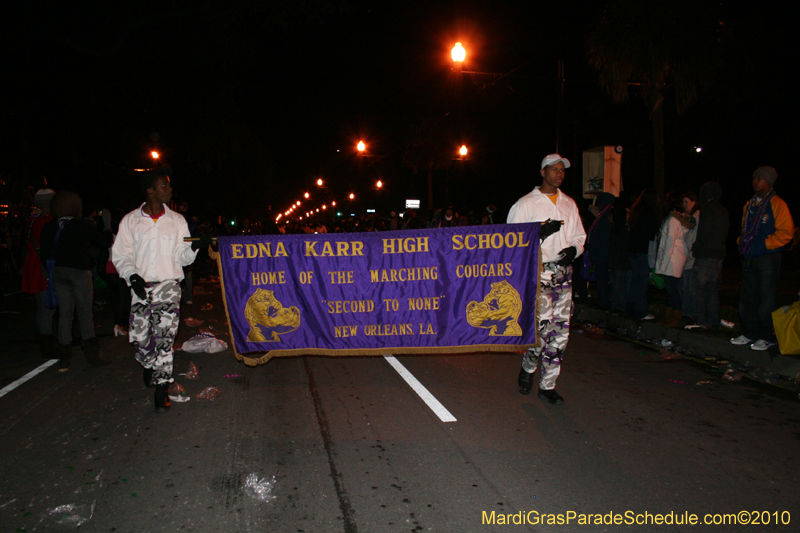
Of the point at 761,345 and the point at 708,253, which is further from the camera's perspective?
the point at 708,253

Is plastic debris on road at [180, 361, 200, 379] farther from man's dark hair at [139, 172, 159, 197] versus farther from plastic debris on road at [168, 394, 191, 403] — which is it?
man's dark hair at [139, 172, 159, 197]

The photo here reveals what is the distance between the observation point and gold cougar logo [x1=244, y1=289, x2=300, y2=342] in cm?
518

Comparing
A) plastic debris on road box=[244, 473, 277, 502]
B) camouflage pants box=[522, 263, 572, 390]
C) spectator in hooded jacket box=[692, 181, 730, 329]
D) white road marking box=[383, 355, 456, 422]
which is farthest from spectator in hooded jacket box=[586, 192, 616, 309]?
plastic debris on road box=[244, 473, 277, 502]

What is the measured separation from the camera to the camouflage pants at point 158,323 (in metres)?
4.85

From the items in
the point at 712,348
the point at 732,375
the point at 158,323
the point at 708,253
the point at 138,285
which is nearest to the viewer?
the point at 138,285

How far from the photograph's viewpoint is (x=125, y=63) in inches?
818

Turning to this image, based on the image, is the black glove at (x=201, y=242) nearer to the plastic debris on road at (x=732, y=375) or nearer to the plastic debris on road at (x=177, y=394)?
the plastic debris on road at (x=177, y=394)

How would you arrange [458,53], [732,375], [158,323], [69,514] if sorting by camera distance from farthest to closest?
[458,53] < [732,375] < [158,323] < [69,514]

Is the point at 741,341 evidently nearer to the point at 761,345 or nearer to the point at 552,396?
the point at 761,345

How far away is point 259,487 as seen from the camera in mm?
3416

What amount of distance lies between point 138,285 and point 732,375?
6.22m

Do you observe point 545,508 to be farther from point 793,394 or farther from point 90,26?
point 90,26

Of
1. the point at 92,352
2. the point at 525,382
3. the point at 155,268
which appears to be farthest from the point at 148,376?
the point at 525,382

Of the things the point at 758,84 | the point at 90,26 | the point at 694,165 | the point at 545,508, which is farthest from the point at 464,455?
the point at 694,165
